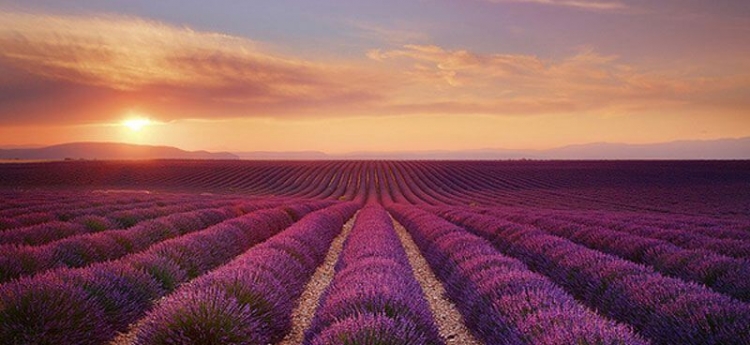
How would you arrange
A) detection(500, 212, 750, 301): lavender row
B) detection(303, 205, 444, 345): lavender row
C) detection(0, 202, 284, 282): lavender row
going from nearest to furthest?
1. detection(303, 205, 444, 345): lavender row
2. detection(500, 212, 750, 301): lavender row
3. detection(0, 202, 284, 282): lavender row

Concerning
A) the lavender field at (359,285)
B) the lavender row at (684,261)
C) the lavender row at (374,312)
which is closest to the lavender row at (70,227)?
the lavender field at (359,285)

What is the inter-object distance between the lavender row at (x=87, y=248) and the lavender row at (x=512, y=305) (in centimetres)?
599

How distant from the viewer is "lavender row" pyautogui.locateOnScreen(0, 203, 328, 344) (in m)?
4.18

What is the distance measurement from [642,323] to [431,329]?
8.10 feet

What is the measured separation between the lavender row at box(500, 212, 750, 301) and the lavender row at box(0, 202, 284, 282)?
927cm

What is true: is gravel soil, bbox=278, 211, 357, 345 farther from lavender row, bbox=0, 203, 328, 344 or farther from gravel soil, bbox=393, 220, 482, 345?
lavender row, bbox=0, 203, 328, 344

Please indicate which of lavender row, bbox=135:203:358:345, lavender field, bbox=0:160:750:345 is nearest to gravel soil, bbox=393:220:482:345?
lavender field, bbox=0:160:750:345

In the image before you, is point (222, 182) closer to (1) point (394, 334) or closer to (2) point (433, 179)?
(2) point (433, 179)

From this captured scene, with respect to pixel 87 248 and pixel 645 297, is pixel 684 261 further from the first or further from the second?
pixel 87 248

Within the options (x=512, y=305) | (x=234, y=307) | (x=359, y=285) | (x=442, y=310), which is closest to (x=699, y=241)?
(x=442, y=310)

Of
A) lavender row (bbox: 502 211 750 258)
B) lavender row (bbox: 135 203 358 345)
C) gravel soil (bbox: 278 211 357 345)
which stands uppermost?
lavender row (bbox: 135 203 358 345)

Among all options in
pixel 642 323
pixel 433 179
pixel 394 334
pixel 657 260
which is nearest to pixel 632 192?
pixel 433 179

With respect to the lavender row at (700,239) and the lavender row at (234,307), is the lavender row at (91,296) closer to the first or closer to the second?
the lavender row at (234,307)

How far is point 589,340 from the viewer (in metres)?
3.22
